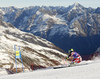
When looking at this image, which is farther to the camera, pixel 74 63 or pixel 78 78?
pixel 74 63

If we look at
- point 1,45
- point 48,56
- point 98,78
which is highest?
point 98,78

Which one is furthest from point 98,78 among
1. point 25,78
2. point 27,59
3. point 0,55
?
point 27,59

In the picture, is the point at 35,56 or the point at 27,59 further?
the point at 35,56

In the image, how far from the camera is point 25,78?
1803 cm

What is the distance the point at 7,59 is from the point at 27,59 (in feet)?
90.3

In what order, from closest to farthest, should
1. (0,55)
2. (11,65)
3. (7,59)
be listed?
(11,65) → (7,59) → (0,55)

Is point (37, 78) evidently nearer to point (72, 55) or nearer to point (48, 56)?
point (72, 55)

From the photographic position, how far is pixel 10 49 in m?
179

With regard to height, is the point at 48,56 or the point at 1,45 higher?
the point at 1,45

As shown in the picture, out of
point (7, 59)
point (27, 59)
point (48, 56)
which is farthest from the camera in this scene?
point (48, 56)

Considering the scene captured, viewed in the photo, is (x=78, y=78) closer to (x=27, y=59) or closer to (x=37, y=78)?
(x=37, y=78)

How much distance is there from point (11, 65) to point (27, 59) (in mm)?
34976

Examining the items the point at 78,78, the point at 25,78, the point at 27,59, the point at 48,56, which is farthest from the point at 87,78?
the point at 48,56

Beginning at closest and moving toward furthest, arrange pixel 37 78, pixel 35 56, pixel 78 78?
1. pixel 78 78
2. pixel 37 78
3. pixel 35 56
